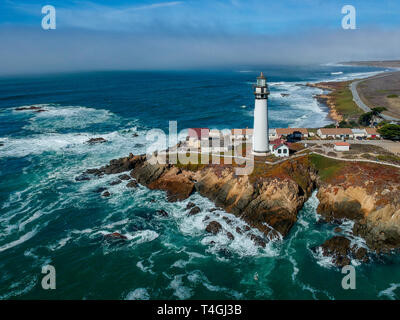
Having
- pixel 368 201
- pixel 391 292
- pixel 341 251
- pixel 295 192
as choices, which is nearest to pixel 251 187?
pixel 295 192

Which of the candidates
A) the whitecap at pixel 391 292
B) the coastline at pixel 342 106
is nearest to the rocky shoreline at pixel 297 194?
the whitecap at pixel 391 292

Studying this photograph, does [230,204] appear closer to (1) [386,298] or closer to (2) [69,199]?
(1) [386,298]

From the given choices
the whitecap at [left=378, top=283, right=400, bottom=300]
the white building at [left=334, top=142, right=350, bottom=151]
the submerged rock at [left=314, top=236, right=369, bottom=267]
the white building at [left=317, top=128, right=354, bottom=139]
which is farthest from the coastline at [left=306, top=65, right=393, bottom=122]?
the whitecap at [left=378, top=283, right=400, bottom=300]

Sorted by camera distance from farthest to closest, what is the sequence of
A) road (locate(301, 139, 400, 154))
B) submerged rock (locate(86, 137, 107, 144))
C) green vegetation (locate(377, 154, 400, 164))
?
submerged rock (locate(86, 137, 107, 144)), road (locate(301, 139, 400, 154)), green vegetation (locate(377, 154, 400, 164))

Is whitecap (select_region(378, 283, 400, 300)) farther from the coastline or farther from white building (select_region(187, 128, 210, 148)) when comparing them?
the coastline

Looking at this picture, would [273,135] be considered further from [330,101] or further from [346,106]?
[330,101]

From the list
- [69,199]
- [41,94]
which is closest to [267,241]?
[69,199]
